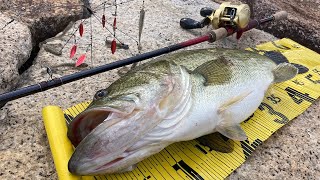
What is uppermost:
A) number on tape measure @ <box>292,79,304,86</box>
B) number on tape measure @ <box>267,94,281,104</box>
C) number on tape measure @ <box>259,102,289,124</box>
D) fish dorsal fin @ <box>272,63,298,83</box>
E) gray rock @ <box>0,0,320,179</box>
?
fish dorsal fin @ <box>272,63,298,83</box>

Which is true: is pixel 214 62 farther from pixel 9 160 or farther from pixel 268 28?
pixel 268 28

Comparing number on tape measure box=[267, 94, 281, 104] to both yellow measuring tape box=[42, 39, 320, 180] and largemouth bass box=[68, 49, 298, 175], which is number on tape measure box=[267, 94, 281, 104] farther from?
largemouth bass box=[68, 49, 298, 175]

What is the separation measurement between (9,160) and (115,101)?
791 mm

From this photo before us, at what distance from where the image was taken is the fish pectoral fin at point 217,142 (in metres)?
2.15

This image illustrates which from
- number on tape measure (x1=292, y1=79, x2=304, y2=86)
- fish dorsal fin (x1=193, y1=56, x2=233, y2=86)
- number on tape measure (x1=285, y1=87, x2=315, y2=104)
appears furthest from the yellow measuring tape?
fish dorsal fin (x1=193, y1=56, x2=233, y2=86)

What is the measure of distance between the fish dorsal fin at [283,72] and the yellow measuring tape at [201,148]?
15cm

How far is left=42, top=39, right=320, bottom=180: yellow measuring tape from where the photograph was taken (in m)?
1.90

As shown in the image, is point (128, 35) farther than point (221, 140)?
Yes

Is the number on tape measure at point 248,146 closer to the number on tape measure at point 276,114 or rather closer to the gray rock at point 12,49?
the number on tape measure at point 276,114

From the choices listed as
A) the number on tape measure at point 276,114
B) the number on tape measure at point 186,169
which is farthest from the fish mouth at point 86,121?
the number on tape measure at point 276,114

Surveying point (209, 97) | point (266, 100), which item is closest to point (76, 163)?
point (209, 97)

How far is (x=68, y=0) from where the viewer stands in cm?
382

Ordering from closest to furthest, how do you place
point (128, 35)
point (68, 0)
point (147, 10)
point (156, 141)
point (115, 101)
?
point (115, 101)
point (156, 141)
point (128, 35)
point (68, 0)
point (147, 10)

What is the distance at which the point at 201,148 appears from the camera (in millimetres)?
2145
